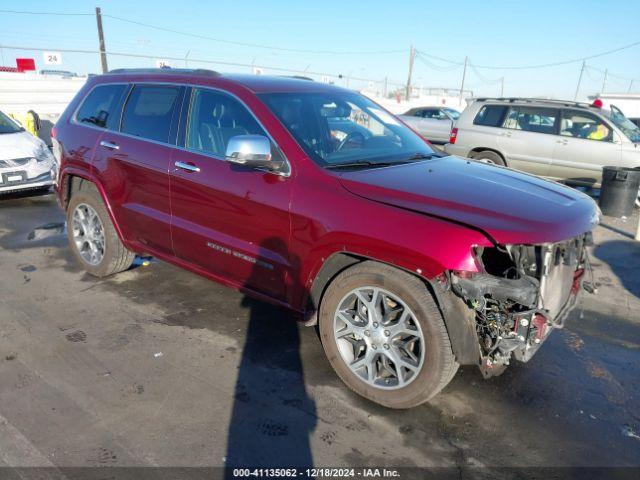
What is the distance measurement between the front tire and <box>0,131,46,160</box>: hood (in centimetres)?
701

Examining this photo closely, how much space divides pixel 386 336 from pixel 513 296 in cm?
78

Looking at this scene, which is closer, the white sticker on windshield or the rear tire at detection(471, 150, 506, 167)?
the white sticker on windshield

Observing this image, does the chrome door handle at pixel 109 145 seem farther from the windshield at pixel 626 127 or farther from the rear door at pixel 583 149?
the windshield at pixel 626 127

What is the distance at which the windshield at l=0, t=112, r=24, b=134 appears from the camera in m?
8.46

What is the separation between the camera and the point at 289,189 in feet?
10.7

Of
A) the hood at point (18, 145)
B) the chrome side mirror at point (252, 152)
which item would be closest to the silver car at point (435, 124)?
the hood at point (18, 145)

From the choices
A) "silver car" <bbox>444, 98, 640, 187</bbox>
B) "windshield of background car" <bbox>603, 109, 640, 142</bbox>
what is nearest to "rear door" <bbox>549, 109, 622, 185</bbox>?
"silver car" <bbox>444, 98, 640, 187</bbox>

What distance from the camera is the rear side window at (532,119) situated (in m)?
10.1

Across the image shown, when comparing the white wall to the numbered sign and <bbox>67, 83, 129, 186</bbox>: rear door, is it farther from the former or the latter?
<bbox>67, 83, 129, 186</bbox>: rear door

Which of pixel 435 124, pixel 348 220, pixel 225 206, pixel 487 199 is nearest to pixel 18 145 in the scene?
pixel 225 206

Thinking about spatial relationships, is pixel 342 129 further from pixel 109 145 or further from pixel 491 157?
pixel 491 157

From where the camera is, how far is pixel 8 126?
8.63 meters

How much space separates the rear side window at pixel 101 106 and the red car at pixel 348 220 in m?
0.04

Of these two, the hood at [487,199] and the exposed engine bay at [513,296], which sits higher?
the hood at [487,199]
